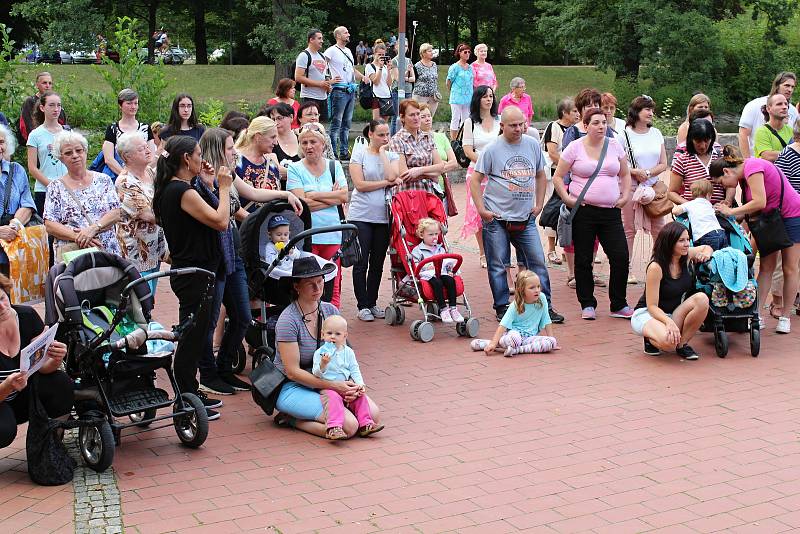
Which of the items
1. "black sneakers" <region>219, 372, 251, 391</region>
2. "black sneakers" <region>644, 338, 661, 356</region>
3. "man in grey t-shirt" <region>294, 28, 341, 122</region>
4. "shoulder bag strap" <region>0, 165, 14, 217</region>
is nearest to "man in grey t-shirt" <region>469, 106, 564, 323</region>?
"black sneakers" <region>644, 338, 661, 356</region>

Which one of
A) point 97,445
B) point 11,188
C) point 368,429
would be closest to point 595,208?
point 368,429

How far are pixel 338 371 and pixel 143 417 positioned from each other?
1.34 m

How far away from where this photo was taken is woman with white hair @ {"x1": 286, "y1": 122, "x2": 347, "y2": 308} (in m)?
9.16

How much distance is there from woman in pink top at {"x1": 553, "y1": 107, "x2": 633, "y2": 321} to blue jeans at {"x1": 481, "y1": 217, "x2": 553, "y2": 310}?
47 cm

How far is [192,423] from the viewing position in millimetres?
6918

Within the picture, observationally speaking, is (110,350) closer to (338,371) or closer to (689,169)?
(338,371)

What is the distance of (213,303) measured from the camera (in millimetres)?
7809

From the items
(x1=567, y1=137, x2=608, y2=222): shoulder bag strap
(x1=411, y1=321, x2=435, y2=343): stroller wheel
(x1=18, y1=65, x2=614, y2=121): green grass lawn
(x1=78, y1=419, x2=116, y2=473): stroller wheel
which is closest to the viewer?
(x1=78, y1=419, x2=116, y2=473): stroller wheel

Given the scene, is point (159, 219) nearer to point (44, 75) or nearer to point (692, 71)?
point (44, 75)

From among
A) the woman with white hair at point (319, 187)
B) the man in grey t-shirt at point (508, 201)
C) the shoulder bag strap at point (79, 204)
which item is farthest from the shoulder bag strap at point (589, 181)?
the shoulder bag strap at point (79, 204)

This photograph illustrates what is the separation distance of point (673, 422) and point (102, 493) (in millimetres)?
3771

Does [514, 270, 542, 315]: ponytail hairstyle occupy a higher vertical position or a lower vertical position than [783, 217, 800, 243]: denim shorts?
lower

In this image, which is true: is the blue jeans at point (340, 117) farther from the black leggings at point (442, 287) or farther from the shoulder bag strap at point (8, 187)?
the shoulder bag strap at point (8, 187)

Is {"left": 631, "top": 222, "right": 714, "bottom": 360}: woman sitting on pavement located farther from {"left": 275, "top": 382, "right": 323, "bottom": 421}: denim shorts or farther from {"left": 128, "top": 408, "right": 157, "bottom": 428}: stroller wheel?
{"left": 128, "top": 408, "right": 157, "bottom": 428}: stroller wheel
